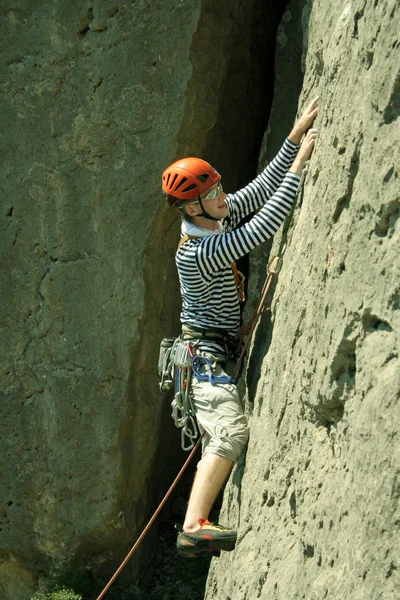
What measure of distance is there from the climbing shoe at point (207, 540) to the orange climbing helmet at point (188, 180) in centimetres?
151

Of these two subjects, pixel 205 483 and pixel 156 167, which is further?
pixel 156 167

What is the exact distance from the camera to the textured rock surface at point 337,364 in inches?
118

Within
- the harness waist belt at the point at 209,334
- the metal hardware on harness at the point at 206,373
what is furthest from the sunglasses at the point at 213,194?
A: the metal hardware on harness at the point at 206,373

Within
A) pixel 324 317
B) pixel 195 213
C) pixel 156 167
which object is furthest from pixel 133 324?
pixel 324 317

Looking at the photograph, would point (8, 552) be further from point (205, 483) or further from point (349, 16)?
point (349, 16)

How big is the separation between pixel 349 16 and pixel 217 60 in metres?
2.50

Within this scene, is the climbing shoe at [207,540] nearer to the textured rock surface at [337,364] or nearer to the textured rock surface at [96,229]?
the textured rock surface at [337,364]

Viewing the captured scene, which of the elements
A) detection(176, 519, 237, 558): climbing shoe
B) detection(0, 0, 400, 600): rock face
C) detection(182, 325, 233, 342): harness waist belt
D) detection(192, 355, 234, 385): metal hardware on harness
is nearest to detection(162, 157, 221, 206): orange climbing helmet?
detection(0, 0, 400, 600): rock face

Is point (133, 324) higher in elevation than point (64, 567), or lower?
higher

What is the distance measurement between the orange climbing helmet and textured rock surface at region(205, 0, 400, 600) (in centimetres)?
51

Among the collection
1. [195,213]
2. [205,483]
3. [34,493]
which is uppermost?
[195,213]

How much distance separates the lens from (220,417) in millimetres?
4547

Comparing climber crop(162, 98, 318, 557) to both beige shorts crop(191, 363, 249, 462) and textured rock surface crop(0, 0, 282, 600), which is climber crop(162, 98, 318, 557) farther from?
textured rock surface crop(0, 0, 282, 600)

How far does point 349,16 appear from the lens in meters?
3.58
